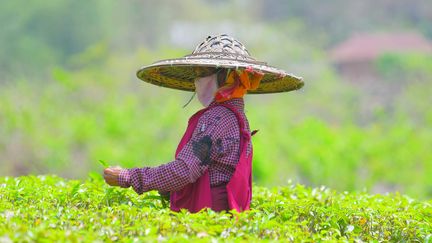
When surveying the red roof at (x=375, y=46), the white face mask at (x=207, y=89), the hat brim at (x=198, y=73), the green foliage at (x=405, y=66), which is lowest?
the white face mask at (x=207, y=89)

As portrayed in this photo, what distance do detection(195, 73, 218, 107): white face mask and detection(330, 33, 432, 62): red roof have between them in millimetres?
23347

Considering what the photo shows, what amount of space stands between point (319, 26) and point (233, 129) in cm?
2743

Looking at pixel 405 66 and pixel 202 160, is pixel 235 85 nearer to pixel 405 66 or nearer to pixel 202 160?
pixel 202 160

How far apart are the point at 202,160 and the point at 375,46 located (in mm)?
25083

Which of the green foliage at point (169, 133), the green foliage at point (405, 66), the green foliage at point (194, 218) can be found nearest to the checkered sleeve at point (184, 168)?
the green foliage at point (194, 218)

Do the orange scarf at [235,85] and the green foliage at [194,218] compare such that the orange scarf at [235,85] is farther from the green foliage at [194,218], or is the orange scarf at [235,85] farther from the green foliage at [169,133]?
the green foliage at [169,133]

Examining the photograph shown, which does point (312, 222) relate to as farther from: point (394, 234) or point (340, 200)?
point (340, 200)

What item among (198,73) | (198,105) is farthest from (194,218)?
(198,105)

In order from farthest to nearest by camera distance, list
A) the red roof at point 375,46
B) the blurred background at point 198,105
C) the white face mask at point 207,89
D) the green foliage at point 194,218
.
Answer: the red roof at point 375,46 < the blurred background at point 198,105 < the white face mask at point 207,89 < the green foliage at point 194,218

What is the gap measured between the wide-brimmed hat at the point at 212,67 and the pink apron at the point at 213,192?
20cm

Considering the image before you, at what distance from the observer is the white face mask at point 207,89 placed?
2.93m

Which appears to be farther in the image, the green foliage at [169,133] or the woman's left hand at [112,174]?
the green foliage at [169,133]

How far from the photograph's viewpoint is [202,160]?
273 cm

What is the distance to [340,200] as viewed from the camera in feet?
11.5
